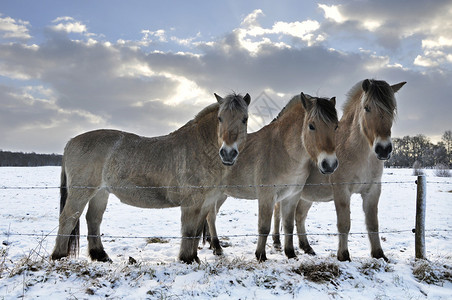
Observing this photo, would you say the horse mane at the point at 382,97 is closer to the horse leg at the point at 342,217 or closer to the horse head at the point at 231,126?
the horse leg at the point at 342,217

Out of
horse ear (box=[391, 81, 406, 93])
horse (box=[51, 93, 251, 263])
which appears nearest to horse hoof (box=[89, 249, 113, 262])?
horse (box=[51, 93, 251, 263])

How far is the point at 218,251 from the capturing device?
20.1 feet

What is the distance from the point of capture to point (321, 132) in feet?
15.1

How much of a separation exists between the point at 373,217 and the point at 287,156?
1.79 m

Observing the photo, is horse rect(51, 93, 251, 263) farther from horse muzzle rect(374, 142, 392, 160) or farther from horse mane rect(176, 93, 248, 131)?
horse muzzle rect(374, 142, 392, 160)

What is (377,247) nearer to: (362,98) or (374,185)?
(374,185)

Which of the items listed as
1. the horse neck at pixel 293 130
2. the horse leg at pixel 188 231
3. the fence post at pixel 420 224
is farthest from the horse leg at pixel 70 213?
the fence post at pixel 420 224

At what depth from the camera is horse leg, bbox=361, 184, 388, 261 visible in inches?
202

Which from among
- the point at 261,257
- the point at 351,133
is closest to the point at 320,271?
the point at 261,257

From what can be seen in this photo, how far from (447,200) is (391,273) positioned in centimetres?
1217

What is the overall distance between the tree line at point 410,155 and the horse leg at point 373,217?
Result: 149ft

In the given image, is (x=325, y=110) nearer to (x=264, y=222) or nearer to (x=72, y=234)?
(x=264, y=222)

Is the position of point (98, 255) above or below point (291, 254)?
below

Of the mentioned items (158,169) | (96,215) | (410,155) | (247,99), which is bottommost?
(96,215)
